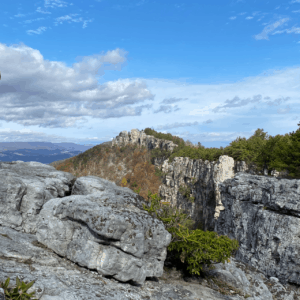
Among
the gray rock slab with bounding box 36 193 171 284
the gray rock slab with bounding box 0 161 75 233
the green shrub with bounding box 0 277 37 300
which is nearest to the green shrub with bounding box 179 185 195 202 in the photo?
the gray rock slab with bounding box 0 161 75 233

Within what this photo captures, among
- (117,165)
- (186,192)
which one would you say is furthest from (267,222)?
(117,165)

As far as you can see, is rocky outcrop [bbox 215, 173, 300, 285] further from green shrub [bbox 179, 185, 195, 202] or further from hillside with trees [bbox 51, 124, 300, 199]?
green shrub [bbox 179, 185, 195, 202]

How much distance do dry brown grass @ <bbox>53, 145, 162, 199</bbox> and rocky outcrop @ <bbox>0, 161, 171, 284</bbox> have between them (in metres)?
61.1

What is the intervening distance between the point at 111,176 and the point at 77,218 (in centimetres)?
7276

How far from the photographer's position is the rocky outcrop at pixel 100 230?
29.3ft

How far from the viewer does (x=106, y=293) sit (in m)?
7.88

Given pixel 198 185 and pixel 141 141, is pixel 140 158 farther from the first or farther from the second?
pixel 198 185

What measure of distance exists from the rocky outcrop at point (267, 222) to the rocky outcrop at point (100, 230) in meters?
18.0

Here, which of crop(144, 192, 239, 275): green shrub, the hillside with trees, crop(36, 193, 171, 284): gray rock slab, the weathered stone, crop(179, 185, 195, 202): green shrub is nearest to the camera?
crop(36, 193, 171, 284): gray rock slab

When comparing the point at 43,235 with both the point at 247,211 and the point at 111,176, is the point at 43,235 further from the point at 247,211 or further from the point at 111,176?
the point at 111,176

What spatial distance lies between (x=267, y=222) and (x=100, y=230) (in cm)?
2140

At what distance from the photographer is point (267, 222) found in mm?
23969

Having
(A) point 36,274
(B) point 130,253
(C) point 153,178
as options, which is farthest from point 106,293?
(C) point 153,178

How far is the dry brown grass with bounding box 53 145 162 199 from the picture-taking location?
76812 mm
